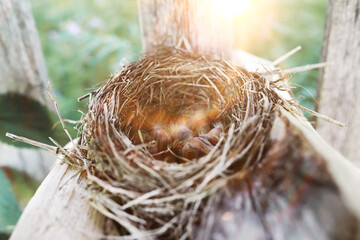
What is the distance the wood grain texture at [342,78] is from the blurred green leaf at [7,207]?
1497mm

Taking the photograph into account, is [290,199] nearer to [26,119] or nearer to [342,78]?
[342,78]

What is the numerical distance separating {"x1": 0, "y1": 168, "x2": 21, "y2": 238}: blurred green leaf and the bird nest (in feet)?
2.34

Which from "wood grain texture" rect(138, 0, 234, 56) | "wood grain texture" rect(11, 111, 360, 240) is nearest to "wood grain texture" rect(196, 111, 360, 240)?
"wood grain texture" rect(11, 111, 360, 240)

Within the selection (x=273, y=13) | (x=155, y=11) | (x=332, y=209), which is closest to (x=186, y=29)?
(x=155, y=11)

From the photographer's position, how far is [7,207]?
57.9 inches

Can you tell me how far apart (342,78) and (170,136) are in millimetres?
821

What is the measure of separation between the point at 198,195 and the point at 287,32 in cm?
248

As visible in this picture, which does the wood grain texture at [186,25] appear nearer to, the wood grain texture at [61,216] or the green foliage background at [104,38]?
the wood grain texture at [61,216]

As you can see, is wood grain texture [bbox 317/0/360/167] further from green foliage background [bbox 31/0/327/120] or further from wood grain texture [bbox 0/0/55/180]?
wood grain texture [bbox 0/0/55/180]

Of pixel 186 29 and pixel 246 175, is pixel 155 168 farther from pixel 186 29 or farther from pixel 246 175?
pixel 186 29

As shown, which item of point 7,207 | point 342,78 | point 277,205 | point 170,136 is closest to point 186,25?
point 170,136

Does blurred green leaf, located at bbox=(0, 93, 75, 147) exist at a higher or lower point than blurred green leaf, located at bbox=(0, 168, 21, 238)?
higher

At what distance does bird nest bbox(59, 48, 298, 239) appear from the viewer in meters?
0.74

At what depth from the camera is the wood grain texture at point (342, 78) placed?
1.29 meters
